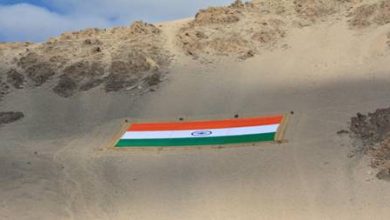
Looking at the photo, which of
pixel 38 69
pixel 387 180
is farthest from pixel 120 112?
pixel 387 180

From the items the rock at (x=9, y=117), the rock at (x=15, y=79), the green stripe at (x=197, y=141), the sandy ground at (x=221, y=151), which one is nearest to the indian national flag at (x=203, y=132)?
the green stripe at (x=197, y=141)

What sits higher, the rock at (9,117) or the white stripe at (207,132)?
the rock at (9,117)

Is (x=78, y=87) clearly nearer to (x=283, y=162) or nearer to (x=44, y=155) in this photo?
(x=44, y=155)

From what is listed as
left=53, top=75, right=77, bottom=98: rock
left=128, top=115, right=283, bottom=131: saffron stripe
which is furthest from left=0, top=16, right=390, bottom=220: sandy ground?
left=128, top=115, right=283, bottom=131: saffron stripe

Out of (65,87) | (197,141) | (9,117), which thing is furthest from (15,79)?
(197,141)

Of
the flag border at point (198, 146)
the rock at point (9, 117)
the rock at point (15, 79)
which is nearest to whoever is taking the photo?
the flag border at point (198, 146)

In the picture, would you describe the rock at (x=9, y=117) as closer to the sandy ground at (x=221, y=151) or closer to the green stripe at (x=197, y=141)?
the sandy ground at (x=221, y=151)
